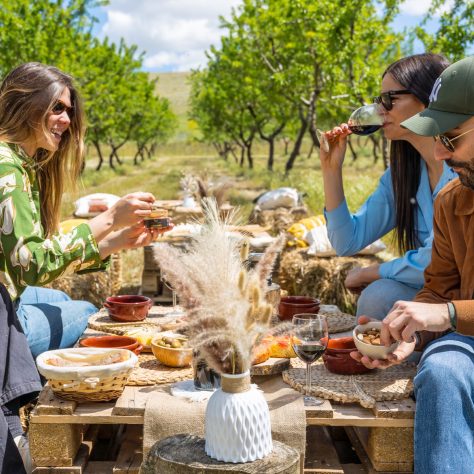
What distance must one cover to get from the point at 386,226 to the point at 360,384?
1.35 metres

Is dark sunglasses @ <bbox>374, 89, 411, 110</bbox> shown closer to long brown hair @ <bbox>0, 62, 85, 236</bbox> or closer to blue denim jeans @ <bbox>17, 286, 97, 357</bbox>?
long brown hair @ <bbox>0, 62, 85, 236</bbox>

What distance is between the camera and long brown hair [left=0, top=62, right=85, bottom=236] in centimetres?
286

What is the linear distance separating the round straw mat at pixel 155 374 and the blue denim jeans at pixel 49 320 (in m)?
0.61

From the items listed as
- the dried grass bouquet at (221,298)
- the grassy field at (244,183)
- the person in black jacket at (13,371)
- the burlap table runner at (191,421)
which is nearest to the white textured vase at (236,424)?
the dried grass bouquet at (221,298)

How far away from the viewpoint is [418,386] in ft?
7.07

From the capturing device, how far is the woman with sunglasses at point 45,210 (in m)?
2.53

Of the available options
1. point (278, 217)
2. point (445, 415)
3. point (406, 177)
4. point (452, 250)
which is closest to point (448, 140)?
point (452, 250)

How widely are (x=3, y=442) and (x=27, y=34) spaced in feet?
52.4

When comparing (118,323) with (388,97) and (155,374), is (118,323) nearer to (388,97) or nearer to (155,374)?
(155,374)

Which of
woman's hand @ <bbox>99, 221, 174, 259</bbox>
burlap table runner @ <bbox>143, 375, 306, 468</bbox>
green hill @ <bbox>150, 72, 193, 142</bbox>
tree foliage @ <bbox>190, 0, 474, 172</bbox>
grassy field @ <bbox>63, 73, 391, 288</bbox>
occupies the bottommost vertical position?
grassy field @ <bbox>63, 73, 391, 288</bbox>

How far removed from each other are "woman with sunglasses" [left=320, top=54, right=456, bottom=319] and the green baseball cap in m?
0.75

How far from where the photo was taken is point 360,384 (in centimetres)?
244

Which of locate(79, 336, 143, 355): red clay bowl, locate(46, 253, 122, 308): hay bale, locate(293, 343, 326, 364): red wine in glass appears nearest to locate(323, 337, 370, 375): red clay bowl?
locate(293, 343, 326, 364): red wine in glass

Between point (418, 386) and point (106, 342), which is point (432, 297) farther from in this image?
point (106, 342)
